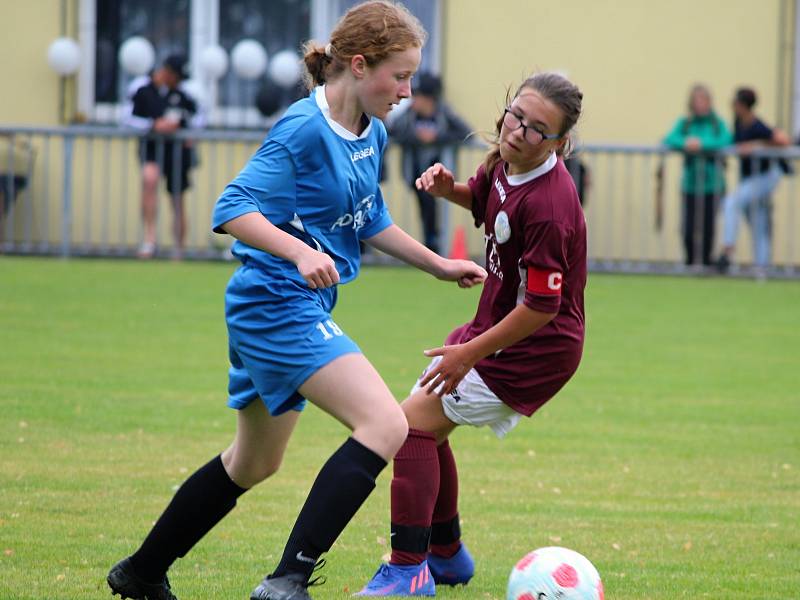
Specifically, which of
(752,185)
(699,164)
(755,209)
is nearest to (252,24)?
(699,164)

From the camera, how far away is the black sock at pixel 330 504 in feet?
13.3

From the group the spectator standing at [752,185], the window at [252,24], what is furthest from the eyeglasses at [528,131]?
the window at [252,24]

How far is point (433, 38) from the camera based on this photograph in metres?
19.1

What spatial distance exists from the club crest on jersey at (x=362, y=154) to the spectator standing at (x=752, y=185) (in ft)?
41.6

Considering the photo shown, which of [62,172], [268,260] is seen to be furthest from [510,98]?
[62,172]

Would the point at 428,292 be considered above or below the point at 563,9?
below

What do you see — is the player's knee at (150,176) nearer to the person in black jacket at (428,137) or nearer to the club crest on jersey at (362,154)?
the person in black jacket at (428,137)

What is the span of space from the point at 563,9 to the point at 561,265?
14.8 m

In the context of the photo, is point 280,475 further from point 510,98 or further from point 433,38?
point 433,38

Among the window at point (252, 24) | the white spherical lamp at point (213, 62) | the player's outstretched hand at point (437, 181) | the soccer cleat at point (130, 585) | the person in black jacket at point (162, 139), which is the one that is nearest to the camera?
the soccer cleat at point (130, 585)

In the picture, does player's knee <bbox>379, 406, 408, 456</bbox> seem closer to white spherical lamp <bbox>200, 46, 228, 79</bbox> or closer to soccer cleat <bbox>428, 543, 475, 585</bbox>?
soccer cleat <bbox>428, 543, 475, 585</bbox>

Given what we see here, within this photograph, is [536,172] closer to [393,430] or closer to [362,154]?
[362,154]

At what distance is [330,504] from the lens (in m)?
4.06

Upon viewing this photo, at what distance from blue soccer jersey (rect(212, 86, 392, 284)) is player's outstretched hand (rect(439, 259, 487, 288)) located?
1.52ft
